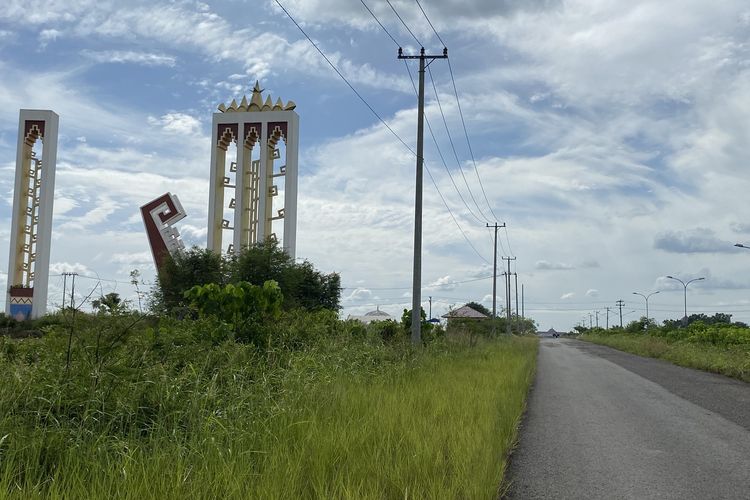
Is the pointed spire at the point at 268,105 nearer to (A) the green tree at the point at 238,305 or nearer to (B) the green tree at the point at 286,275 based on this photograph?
(B) the green tree at the point at 286,275

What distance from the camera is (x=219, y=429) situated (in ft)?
18.4

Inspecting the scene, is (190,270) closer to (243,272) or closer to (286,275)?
(243,272)

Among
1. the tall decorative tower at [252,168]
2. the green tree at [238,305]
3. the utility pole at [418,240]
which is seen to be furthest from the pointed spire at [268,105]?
the green tree at [238,305]

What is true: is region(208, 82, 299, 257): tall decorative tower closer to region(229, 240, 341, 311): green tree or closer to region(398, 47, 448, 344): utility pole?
region(229, 240, 341, 311): green tree

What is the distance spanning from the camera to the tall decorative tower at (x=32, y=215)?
4481 centimetres

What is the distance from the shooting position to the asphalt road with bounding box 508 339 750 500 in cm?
627

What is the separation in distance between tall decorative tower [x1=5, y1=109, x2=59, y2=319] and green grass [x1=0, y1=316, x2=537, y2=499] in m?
41.5

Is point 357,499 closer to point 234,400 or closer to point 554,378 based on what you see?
point 234,400

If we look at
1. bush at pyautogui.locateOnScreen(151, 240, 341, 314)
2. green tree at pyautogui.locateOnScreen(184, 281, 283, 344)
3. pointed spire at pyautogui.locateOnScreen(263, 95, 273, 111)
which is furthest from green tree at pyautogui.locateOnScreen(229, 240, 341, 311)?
green tree at pyautogui.locateOnScreen(184, 281, 283, 344)

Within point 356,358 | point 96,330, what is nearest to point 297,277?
point 356,358

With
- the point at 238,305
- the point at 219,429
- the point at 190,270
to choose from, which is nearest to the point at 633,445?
the point at 219,429

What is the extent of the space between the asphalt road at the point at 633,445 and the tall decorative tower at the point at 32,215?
41.0 metres

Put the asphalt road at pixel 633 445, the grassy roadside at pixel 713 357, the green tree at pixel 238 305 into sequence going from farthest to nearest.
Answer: the grassy roadside at pixel 713 357 → the green tree at pixel 238 305 → the asphalt road at pixel 633 445

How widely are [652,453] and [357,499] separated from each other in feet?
16.9
